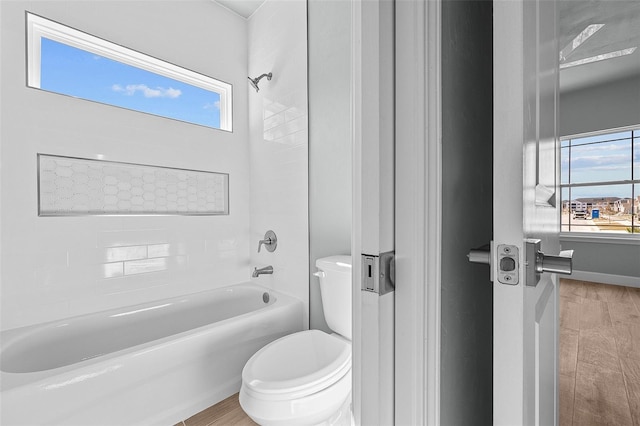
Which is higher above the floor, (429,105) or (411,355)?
(429,105)

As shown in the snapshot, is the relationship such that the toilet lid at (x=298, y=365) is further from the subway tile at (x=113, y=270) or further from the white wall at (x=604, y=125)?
the white wall at (x=604, y=125)

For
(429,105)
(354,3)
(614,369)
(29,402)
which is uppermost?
(354,3)

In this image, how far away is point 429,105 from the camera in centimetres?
53

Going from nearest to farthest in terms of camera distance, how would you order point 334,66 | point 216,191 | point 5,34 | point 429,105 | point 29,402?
point 429,105 → point 29,402 → point 5,34 → point 334,66 → point 216,191

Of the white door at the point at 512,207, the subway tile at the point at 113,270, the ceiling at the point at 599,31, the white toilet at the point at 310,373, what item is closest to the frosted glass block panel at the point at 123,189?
the subway tile at the point at 113,270

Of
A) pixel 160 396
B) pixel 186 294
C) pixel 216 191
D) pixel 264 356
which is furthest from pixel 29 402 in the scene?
pixel 216 191

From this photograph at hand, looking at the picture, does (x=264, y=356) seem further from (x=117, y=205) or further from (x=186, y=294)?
(x=117, y=205)

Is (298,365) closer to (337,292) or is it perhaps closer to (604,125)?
(337,292)

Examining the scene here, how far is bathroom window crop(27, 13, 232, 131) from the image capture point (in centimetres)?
183

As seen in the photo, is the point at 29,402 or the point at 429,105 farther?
the point at 29,402

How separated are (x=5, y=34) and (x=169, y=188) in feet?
3.79

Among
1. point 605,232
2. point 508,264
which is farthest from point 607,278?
point 508,264

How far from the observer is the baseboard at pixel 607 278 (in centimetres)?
400

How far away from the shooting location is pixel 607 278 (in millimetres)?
4188
